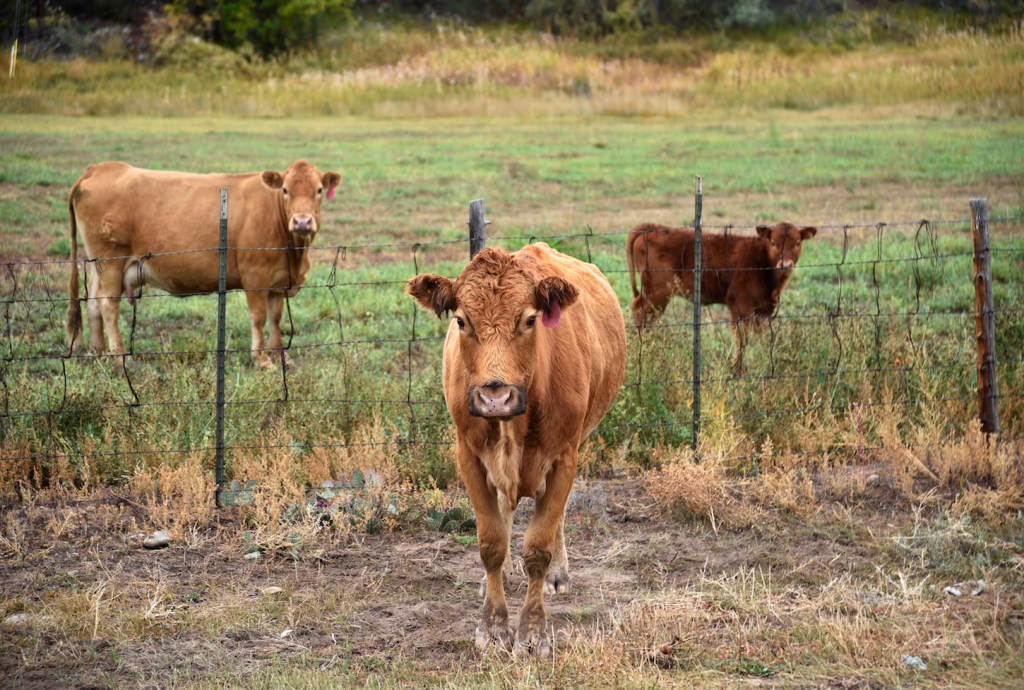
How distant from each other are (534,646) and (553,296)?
1.70m

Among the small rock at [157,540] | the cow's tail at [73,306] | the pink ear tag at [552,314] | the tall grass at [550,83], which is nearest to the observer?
the pink ear tag at [552,314]

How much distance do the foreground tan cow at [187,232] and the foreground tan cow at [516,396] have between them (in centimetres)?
534

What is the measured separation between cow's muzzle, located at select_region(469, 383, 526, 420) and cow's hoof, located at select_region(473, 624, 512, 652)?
47.2 inches

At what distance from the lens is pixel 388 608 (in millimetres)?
5777

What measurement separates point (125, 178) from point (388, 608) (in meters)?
7.10

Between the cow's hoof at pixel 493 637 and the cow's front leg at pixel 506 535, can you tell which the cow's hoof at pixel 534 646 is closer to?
the cow's hoof at pixel 493 637

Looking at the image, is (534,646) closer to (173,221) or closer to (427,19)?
(173,221)

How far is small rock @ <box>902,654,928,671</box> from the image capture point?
4988mm

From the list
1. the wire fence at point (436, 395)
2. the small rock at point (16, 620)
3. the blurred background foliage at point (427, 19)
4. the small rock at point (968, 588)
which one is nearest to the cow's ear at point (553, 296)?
the wire fence at point (436, 395)

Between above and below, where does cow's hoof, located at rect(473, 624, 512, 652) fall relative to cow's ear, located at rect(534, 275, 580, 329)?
below

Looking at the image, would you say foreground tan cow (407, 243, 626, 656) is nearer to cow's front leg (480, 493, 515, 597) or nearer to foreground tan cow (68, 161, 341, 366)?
cow's front leg (480, 493, 515, 597)

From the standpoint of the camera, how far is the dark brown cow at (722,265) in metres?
10.8

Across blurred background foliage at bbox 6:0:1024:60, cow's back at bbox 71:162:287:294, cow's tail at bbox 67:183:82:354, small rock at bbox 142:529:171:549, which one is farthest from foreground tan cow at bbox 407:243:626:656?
blurred background foliage at bbox 6:0:1024:60

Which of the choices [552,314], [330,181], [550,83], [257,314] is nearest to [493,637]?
[552,314]
